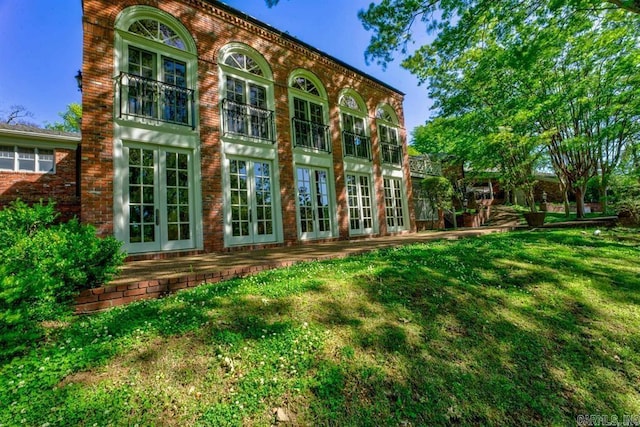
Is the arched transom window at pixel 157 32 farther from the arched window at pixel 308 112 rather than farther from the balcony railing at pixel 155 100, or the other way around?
the arched window at pixel 308 112

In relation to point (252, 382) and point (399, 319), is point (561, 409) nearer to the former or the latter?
point (399, 319)

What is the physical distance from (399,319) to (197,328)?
6.16 feet

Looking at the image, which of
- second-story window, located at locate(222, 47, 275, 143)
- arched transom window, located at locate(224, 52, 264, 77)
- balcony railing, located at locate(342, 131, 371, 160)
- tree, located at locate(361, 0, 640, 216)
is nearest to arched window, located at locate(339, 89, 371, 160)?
balcony railing, located at locate(342, 131, 371, 160)

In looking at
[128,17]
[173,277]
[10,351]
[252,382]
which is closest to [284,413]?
[252,382]

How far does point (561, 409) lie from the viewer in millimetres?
1905

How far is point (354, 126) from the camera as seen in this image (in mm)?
10945

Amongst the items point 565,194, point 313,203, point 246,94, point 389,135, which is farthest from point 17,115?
point 565,194

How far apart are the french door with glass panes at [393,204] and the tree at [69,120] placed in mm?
27529

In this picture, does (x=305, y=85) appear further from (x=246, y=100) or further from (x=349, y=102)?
(x=246, y=100)

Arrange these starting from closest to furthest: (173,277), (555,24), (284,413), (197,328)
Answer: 1. (284,413)
2. (197,328)
3. (173,277)
4. (555,24)

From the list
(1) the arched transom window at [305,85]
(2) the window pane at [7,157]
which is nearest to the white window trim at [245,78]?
(1) the arched transom window at [305,85]

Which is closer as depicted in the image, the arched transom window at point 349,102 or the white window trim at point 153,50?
the white window trim at point 153,50

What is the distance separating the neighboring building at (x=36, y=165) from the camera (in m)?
10.2

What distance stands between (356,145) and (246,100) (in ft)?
15.0
